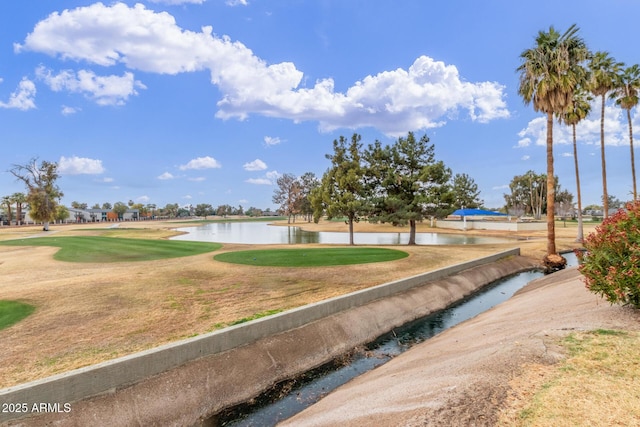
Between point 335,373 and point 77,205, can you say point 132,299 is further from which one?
point 77,205

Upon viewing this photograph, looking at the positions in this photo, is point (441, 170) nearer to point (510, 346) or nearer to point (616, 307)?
point (616, 307)

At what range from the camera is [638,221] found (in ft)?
20.8

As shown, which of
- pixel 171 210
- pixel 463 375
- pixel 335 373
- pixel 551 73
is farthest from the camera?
pixel 171 210

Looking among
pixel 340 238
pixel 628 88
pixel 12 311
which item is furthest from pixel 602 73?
pixel 12 311

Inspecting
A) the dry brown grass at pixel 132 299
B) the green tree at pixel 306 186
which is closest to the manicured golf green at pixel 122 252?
the dry brown grass at pixel 132 299

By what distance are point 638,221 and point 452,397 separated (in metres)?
5.40

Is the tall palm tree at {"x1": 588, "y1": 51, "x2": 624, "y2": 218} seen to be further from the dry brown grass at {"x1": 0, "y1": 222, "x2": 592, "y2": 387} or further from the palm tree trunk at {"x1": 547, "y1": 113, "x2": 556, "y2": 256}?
the dry brown grass at {"x1": 0, "y1": 222, "x2": 592, "y2": 387}

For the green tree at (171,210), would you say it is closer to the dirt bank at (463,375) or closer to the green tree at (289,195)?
the green tree at (289,195)

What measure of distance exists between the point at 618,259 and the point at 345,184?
25.5 m

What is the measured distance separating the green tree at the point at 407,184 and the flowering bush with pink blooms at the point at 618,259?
21683 millimetres

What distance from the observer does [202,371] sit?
677cm

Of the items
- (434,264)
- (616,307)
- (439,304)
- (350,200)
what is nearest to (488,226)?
(350,200)

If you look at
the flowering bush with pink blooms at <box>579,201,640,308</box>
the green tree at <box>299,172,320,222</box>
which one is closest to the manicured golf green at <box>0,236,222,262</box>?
the flowering bush with pink blooms at <box>579,201,640,308</box>

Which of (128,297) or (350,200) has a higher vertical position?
(350,200)
